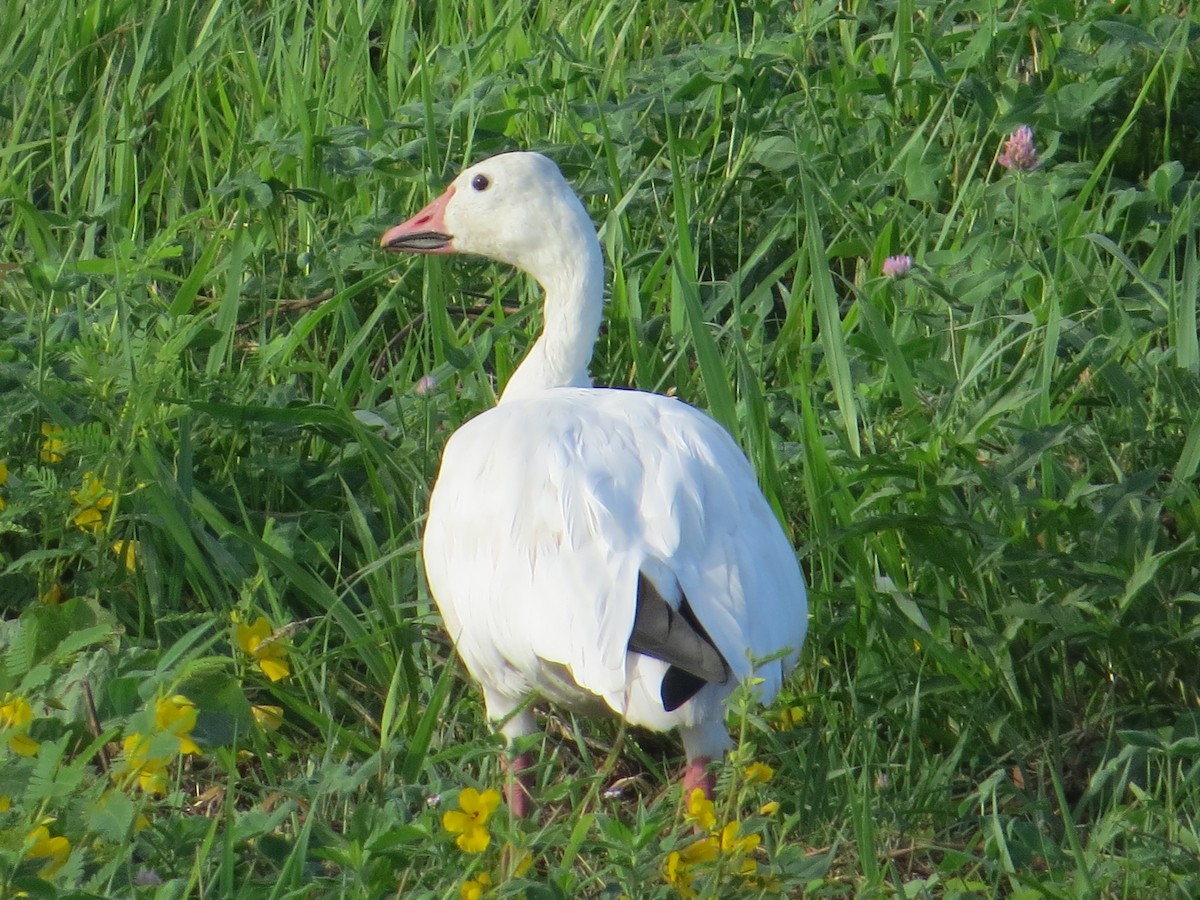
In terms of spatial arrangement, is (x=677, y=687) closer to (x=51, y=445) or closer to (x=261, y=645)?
(x=261, y=645)

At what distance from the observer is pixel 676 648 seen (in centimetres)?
278

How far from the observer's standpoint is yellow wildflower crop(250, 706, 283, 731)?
3320mm

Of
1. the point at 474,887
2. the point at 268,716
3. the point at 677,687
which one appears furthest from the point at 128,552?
the point at 474,887

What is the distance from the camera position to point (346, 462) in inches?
159

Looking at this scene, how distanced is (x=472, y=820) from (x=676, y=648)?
1.70 ft

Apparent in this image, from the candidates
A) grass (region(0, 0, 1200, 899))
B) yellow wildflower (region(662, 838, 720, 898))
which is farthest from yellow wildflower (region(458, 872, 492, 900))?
yellow wildflower (region(662, 838, 720, 898))

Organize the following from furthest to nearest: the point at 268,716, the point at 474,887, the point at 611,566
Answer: the point at 268,716
the point at 611,566
the point at 474,887

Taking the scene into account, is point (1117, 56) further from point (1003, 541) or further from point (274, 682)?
point (274, 682)

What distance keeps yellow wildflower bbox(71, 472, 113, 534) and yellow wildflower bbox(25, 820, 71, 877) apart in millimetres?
1323

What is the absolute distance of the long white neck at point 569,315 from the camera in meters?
3.93

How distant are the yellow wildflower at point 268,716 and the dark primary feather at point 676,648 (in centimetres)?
84

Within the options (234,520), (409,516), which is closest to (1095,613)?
(409,516)

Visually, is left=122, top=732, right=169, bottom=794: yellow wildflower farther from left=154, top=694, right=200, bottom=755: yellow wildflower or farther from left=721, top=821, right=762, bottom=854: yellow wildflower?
left=721, top=821, right=762, bottom=854: yellow wildflower

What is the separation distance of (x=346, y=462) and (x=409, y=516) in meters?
0.23
